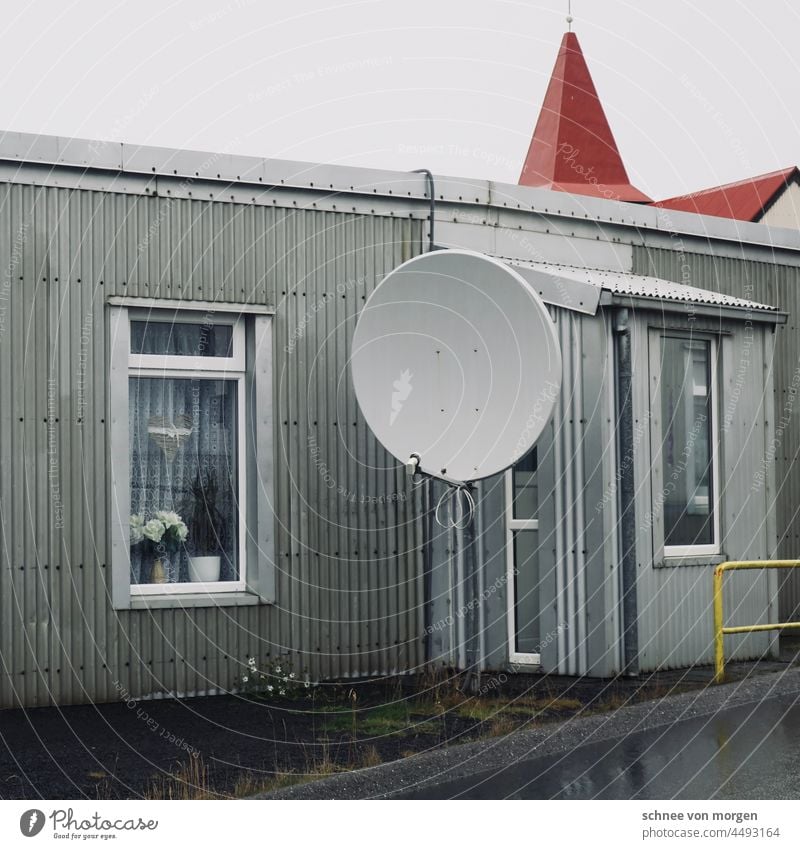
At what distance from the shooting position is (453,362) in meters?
8.88

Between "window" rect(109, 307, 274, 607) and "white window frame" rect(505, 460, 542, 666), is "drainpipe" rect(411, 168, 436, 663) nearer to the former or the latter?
"white window frame" rect(505, 460, 542, 666)

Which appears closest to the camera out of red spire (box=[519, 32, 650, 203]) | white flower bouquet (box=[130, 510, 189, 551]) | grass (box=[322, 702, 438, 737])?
grass (box=[322, 702, 438, 737])

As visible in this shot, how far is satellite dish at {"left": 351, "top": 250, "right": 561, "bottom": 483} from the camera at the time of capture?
8352 millimetres

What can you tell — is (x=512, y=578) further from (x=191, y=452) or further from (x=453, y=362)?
(x=191, y=452)

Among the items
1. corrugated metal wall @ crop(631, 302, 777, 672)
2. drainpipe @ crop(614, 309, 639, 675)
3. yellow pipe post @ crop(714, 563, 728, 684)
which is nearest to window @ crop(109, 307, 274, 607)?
drainpipe @ crop(614, 309, 639, 675)

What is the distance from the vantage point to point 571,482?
975cm

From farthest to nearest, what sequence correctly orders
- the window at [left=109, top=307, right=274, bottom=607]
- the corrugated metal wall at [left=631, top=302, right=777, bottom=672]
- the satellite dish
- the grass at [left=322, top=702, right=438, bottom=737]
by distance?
the corrugated metal wall at [left=631, top=302, right=777, bottom=672], the window at [left=109, top=307, right=274, bottom=607], the satellite dish, the grass at [left=322, top=702, right=438, bottom=737]

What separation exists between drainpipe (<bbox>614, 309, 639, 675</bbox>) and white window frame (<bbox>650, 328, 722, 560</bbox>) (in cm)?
26

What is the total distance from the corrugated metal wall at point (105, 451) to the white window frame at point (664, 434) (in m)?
1.97

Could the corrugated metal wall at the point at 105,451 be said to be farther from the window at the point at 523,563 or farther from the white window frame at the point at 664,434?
the white window frame at the point at 664,434

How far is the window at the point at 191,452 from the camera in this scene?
912 centimetres

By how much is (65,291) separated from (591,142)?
1168cm

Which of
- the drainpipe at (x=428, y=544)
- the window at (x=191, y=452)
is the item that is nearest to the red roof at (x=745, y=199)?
the drainpipe at (x=428, y=544)
